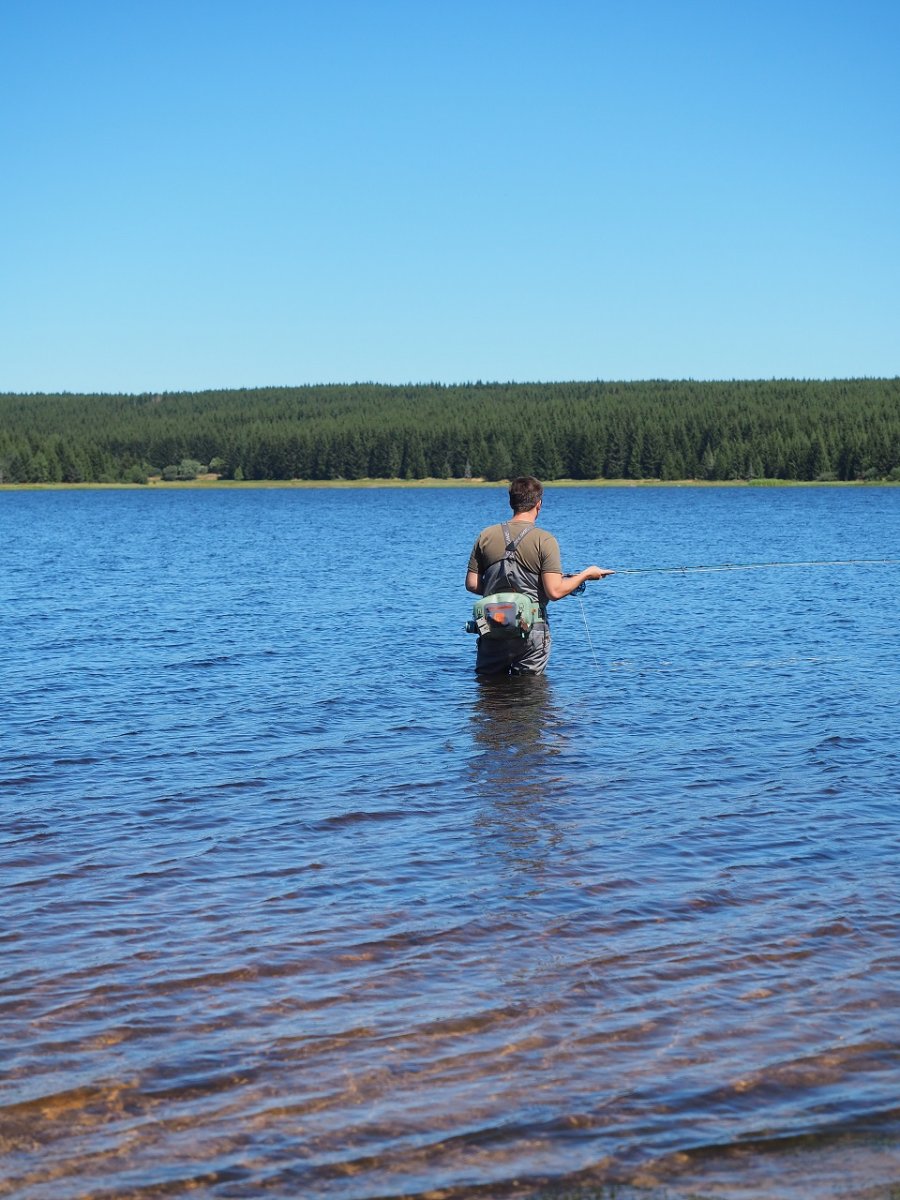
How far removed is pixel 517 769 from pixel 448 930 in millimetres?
4186

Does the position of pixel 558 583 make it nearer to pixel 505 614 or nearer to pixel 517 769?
pixel 505 614

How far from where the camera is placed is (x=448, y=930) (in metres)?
6.99

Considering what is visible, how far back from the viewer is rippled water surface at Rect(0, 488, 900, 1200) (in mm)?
4727

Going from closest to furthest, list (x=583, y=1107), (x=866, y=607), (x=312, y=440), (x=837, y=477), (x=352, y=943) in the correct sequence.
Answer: (x=583, y=1107)
(x=352, y=943)
(x=866, y=607)
(x=837, y=477)
(x=312, y=440)

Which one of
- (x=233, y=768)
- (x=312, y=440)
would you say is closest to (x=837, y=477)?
(x=312, y=440)

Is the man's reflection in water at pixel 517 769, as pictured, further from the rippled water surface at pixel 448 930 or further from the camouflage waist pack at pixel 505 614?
the camouflage waist pack at pixel 505 614

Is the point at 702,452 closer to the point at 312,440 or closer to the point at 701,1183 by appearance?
the point at 312,440

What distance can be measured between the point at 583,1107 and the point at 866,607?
23.7 meters

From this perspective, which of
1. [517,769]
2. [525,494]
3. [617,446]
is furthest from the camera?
[617,446]

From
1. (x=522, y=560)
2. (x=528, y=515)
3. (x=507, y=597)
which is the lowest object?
(x=507, y=597)

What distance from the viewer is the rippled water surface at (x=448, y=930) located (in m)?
4.73

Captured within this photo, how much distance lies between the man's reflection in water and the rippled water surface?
0.15 ft

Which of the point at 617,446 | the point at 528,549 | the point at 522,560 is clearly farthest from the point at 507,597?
the point at 617,446

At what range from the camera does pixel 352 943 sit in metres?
6.79
